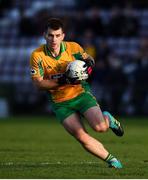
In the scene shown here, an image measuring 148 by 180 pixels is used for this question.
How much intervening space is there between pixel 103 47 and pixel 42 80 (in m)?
14.4

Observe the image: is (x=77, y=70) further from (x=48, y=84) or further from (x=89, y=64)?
(x=48, y=84)

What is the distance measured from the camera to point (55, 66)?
1216 centimetres

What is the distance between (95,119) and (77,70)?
74 cm

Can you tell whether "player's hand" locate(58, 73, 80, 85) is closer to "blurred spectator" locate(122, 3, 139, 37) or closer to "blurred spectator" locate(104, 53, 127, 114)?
"blurred spectator" locate(104, 53, 127, 114)

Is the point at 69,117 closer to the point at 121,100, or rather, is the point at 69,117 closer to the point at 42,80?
the point at 42,80

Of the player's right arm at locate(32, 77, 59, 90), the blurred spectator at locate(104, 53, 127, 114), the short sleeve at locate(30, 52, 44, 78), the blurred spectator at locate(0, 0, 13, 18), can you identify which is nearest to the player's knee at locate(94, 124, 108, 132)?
the player's right arm at locate(32, 77, 59, 90)

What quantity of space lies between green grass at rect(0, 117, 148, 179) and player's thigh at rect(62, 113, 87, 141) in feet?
1.66

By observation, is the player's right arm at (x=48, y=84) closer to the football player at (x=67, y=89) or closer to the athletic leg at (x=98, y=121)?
the football player at (x=67, y=89)

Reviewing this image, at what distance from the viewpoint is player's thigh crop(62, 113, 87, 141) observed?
11797mm

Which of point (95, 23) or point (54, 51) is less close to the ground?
point (54, 51)

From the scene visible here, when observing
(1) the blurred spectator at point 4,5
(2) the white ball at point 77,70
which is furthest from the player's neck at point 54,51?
(1) the blurred spectator at point 4,5

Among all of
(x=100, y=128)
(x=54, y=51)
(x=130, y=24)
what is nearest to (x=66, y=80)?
(x=54, y=51)

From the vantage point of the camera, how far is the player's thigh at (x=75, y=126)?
11797 mm

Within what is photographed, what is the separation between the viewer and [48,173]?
1131 cm
